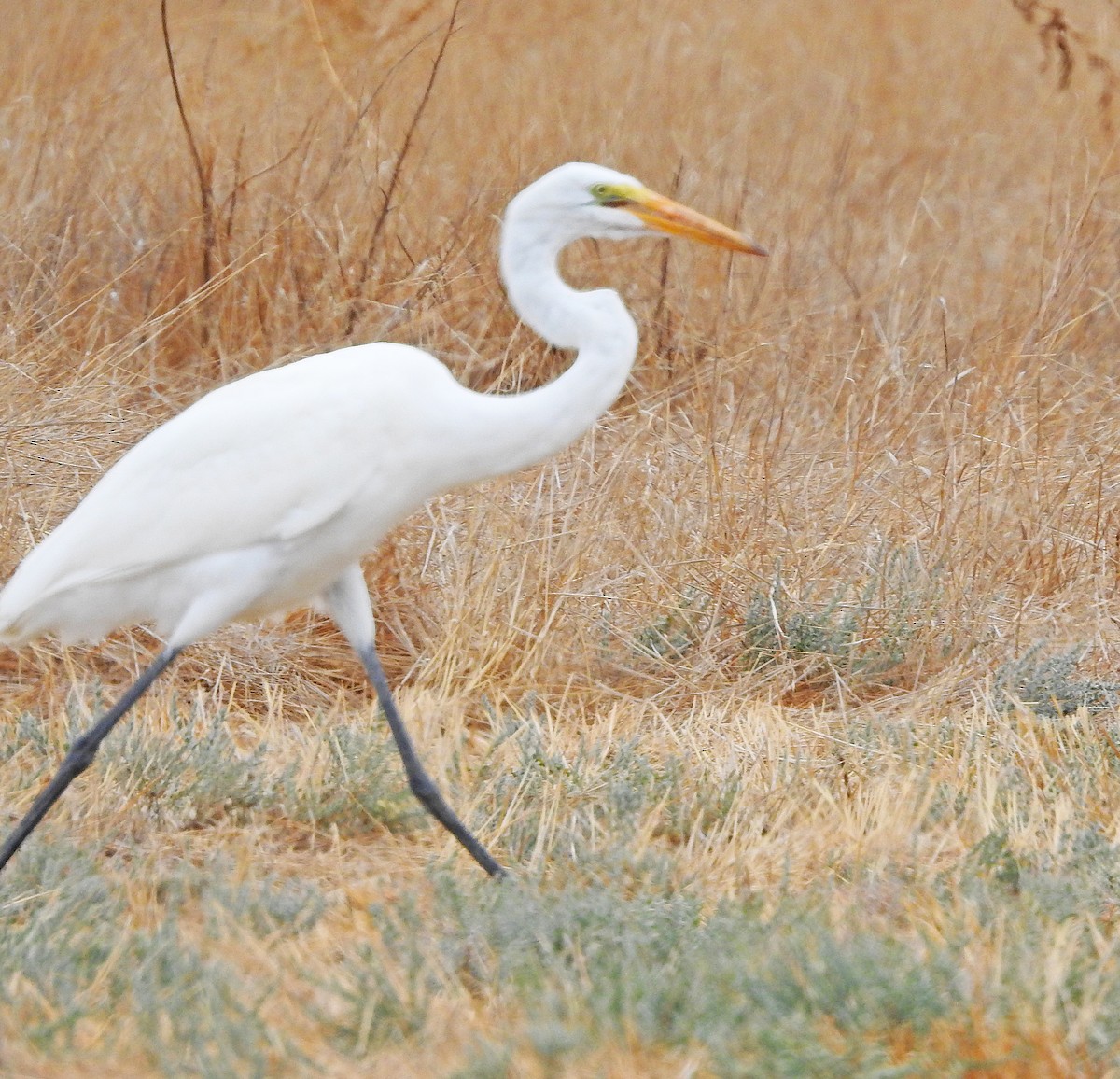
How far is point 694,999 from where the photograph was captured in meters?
2.09

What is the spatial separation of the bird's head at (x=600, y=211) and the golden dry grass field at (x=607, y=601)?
1004mm

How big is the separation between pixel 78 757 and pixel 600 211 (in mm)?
1251

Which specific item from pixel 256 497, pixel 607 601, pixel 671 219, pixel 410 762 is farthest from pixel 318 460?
pixel 607 601

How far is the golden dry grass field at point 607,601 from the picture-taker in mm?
2158

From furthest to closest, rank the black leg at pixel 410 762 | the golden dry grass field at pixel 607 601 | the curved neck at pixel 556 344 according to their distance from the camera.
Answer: the black leg at pixel 410 762
the curved neck at pixel 556 344
the golden dry grass field at pixel 607 601

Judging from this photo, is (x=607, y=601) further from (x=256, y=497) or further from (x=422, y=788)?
(x=256, y=497)

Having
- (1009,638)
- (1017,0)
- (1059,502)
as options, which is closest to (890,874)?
(1009,638)

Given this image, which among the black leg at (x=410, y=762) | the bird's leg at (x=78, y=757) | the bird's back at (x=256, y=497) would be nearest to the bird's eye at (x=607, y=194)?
the bird's back at (x=256, y=497)

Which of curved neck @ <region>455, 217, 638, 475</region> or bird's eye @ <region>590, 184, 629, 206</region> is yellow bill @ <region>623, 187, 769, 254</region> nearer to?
bird's eye @ <region>590, 184, 629, 206</region>

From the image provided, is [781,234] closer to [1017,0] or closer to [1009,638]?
[1017,0]

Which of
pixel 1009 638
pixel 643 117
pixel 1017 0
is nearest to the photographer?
pixel 1009 638

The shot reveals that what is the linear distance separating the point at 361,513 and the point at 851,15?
606cm

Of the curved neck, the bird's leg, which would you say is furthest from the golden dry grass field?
the curved neck

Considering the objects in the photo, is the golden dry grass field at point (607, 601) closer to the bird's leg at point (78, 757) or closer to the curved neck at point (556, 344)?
the bird's leg at point (78, 757)
